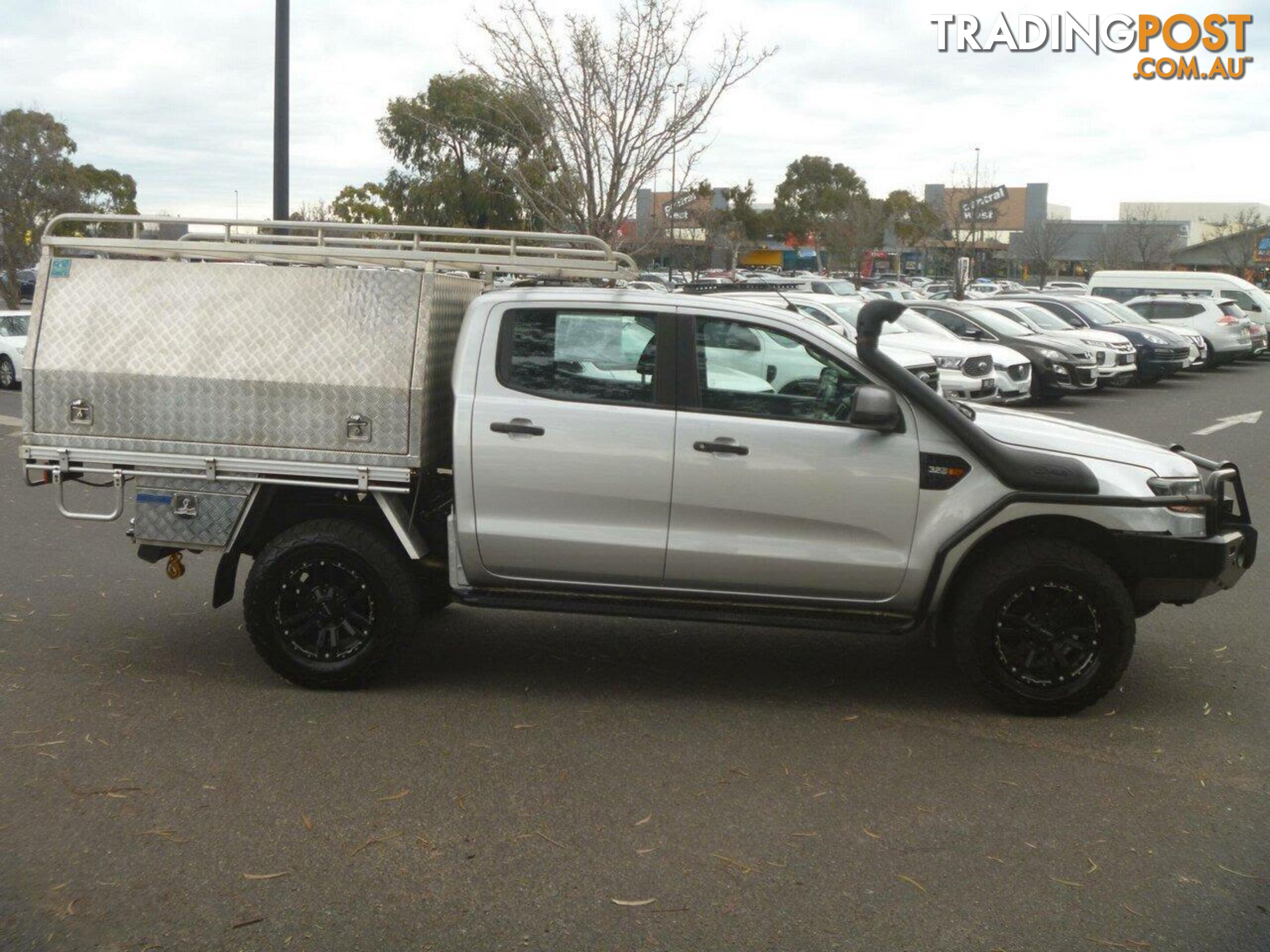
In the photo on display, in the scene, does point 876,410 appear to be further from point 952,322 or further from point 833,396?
point 952,322

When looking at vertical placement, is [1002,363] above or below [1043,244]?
below

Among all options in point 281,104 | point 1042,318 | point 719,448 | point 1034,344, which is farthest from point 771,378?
point 1042,318

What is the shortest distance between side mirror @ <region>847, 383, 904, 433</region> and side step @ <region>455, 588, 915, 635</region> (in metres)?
0.85

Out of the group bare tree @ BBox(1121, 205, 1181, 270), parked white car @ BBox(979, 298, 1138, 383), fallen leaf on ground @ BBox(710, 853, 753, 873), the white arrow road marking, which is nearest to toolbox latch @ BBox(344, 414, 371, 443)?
fallen leaf on ground @ BBox(710, 853, 753, 873)

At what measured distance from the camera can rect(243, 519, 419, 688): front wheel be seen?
6320 millimetres

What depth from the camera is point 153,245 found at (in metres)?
6.71

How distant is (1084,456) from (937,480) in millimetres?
734

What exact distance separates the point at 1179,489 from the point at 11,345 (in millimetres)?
23328

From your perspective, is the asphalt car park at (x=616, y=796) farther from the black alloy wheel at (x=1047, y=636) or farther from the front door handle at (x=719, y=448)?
the front door handle at (x=719, y=448)

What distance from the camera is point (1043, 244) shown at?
7844 cm

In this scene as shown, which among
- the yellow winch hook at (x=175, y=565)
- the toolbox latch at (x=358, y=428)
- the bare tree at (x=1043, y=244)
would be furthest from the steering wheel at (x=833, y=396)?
the bare tree at (x=1043, y=244)

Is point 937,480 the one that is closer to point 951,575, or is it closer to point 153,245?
point 951,575

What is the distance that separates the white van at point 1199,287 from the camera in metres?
35.8

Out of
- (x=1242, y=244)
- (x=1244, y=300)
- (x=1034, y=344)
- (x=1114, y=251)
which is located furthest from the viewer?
(x=1114, y=251)
